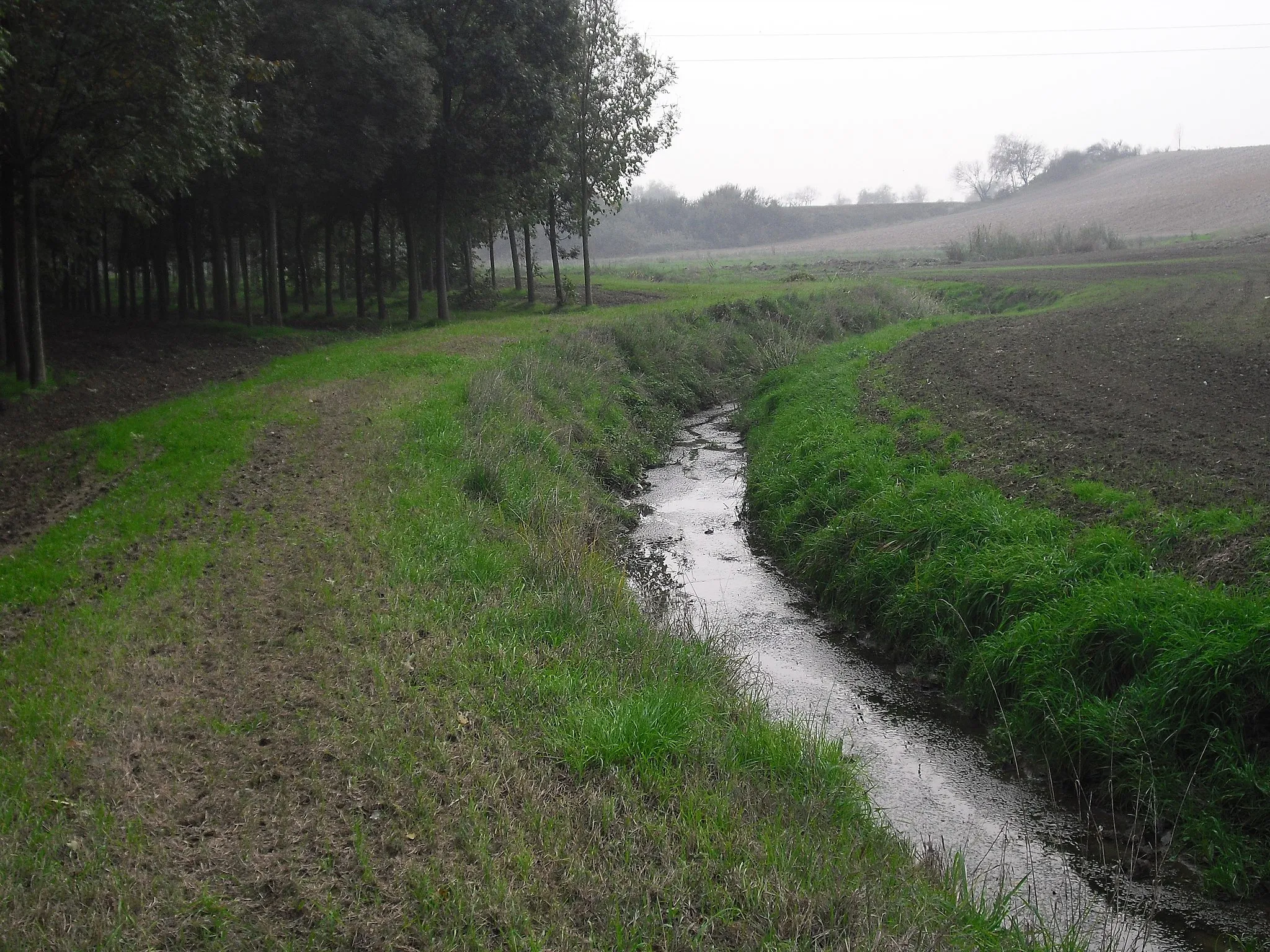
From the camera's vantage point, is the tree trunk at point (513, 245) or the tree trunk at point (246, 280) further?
the tree trunk at point (513, 245)

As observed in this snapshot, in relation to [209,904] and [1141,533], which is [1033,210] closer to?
[1141,533]

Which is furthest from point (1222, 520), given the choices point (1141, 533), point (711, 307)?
point (711, 307)

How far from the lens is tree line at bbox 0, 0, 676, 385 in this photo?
15.9 meters

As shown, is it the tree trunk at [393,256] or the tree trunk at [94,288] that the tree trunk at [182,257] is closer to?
the tree trunk at [94,288]

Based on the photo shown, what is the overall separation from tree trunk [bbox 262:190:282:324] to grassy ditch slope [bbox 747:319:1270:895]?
2177 centimetres

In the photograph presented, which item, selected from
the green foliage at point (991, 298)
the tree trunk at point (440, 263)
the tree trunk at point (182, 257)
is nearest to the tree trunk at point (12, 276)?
the tree trunk at point (182, 257)

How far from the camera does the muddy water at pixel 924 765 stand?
504 cm

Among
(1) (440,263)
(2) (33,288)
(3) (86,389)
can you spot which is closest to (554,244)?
(1) (440,263)

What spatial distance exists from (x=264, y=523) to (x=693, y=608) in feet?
15.0

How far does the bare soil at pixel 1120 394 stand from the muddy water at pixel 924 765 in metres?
2.62

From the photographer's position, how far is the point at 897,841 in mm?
5410

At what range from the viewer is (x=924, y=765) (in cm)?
688

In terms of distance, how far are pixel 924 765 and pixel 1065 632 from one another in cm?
160

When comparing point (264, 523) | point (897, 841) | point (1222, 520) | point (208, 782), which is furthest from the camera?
point (264, 523)
